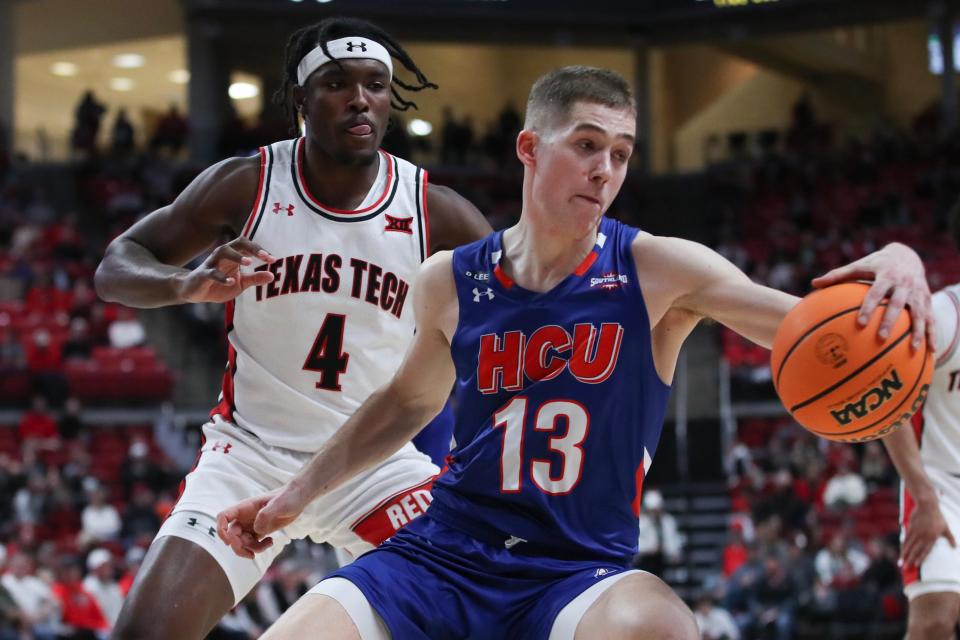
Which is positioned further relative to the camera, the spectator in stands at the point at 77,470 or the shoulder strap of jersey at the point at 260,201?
the spectator in stands at the point at 77,470

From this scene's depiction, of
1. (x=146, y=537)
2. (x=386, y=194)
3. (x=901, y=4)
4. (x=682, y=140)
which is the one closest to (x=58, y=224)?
(x=146, y=537)

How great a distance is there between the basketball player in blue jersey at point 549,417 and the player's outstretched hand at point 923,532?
2.37 metres

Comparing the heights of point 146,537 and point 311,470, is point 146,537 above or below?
below

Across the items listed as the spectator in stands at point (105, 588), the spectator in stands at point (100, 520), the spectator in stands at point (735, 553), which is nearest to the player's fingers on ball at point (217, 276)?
the spectator in stands at point (105, 588)

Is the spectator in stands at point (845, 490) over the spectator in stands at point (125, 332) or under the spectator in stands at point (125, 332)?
under

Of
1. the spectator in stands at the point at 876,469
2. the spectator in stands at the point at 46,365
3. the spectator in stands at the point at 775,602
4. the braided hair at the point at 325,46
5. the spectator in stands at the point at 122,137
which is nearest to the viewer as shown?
the braided hair at the point at 325,46

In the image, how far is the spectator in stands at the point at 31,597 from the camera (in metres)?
11.4

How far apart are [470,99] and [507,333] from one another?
A: 2602 cm

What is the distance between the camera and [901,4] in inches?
1035

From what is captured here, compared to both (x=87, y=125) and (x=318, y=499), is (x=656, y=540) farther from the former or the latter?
(x=87, y=125)

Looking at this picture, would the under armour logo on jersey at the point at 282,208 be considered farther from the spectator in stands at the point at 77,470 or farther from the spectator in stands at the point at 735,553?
the spectator in stands at the point at 77,470

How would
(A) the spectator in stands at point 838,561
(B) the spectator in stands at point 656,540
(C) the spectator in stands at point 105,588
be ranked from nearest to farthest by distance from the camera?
(C) the spectator in stands at point 105,588
(A) the spectator in stands at point 838,561
(B) the spectator in stands at point 656,540

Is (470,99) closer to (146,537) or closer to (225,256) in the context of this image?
(146,537)

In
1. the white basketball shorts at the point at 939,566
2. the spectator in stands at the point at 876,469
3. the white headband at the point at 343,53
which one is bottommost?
the spectator in stands at the point at 876,469
